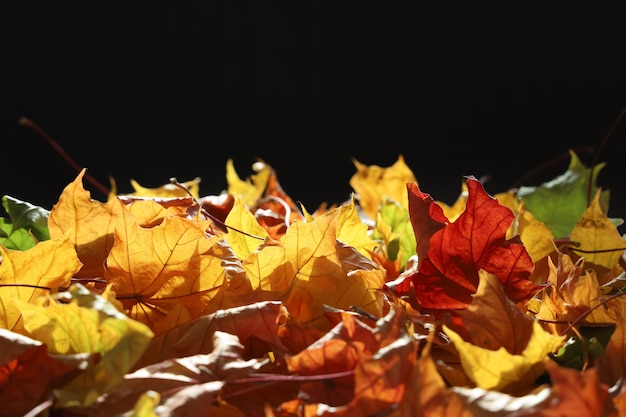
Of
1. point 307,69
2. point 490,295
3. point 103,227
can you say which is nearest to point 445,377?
point 490,295

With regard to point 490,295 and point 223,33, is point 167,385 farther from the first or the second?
point 223,33

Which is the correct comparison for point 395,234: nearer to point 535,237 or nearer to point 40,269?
point 535,237

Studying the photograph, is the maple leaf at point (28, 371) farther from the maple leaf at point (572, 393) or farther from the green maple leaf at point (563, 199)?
the green maple leaf at point (563, 199)

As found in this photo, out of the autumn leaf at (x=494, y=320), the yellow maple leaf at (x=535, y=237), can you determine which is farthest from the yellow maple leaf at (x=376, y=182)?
the autumn leaf at (x=494, y=320)

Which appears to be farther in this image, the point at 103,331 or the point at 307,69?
the point at 307,69

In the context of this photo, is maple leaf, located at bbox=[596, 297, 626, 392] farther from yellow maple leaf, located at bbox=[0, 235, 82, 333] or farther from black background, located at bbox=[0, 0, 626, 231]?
black background, located at bbox=[0, 0, 626, 231]
